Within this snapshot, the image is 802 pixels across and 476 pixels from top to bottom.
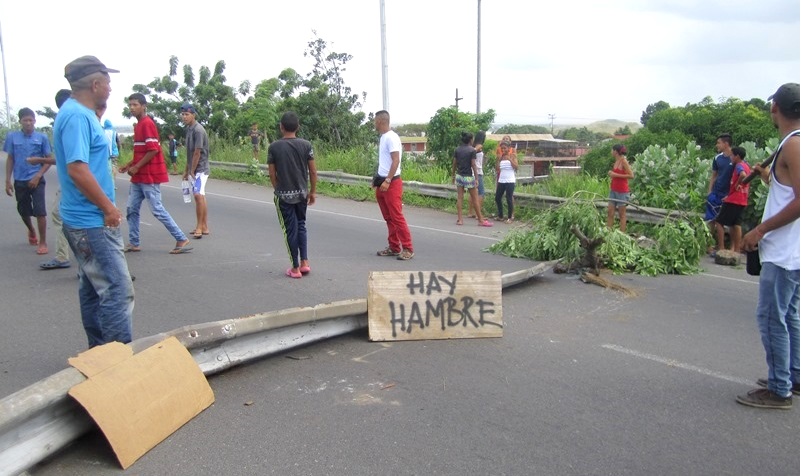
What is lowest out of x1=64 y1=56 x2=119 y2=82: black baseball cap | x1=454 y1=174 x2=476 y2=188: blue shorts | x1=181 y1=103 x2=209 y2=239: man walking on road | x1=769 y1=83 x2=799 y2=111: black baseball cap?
x1=454 y1=174 x2=476 y2=188: blue shorts

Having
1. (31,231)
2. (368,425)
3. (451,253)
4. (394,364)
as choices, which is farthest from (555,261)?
(31,231)

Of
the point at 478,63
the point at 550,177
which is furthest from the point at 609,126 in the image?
the point at 550,177

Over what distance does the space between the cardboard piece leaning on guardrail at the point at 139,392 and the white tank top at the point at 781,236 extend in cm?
362

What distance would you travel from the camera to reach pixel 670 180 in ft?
39.0

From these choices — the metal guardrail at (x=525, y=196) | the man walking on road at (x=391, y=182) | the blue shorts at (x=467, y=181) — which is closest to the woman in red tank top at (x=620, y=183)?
the metal guardrail at (x=525, y=196)

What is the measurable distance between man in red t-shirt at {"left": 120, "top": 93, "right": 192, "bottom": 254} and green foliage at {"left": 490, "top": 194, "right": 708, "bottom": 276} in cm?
483

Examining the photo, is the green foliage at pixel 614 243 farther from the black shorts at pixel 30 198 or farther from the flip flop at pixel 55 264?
the black shorts at pixel 30 198

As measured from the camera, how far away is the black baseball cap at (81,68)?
14.0 ft

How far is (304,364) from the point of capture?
492cm

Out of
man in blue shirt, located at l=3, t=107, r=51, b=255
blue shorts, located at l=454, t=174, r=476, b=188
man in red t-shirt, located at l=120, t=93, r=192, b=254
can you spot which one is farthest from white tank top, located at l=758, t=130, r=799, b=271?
blue shorts, located at l=454, t=174, r=476, b=188

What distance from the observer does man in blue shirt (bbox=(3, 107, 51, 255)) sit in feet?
27.2

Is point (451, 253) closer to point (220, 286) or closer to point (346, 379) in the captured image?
point (220, 286)

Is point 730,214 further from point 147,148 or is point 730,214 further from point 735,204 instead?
point 147,148

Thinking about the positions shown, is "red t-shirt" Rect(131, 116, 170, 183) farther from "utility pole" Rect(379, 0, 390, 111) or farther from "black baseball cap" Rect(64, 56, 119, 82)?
"utility pole" Rect(379, 0, 390, 111)
